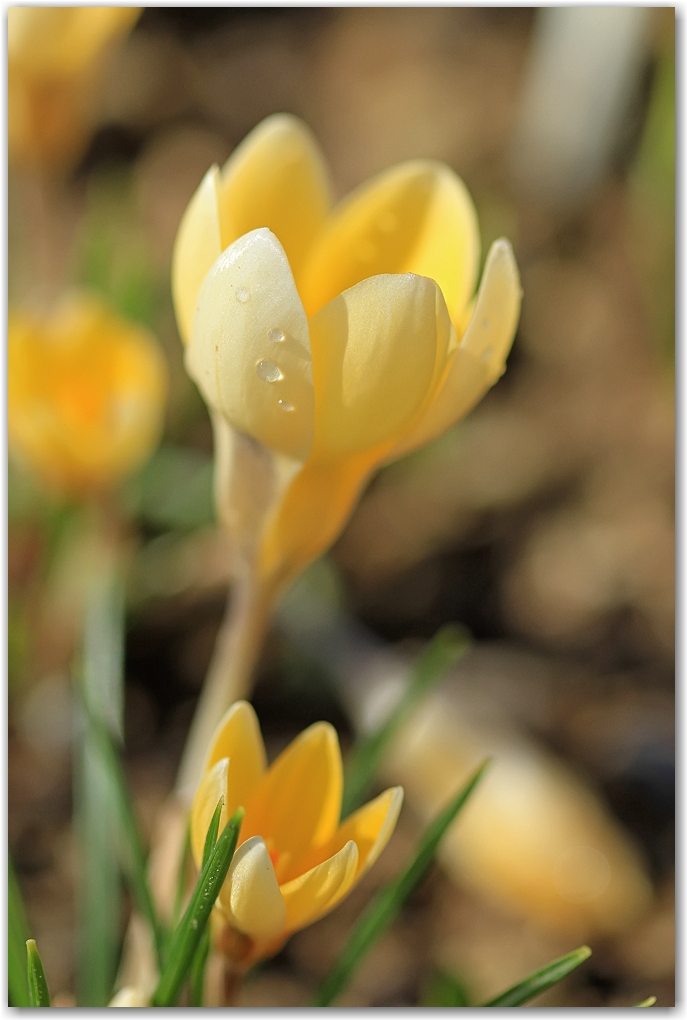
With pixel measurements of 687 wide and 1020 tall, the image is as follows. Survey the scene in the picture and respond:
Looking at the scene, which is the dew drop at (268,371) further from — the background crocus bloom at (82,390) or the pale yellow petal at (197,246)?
the background crocus bloom at (82,390)

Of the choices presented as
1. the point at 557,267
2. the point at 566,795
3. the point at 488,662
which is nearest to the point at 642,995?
the point at 566,795

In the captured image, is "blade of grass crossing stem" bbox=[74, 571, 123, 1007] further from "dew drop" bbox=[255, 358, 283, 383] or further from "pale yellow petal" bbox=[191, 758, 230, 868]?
"dew drop" bbox=[255, 358, 283, 383]

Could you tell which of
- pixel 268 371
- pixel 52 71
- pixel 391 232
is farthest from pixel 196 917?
pixel 52 71

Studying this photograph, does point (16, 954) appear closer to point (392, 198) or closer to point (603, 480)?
point (392, 198)

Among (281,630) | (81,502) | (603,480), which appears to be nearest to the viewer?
(81,502)

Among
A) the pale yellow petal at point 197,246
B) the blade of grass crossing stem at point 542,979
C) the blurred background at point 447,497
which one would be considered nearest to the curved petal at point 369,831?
the blade of grass crossing stem at point 542,979

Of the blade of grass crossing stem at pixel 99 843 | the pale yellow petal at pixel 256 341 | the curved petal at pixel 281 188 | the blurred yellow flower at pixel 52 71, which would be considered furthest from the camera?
Result: the blurred yellow flower at pixel 52 71

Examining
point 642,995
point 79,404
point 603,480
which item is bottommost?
point 642,995
